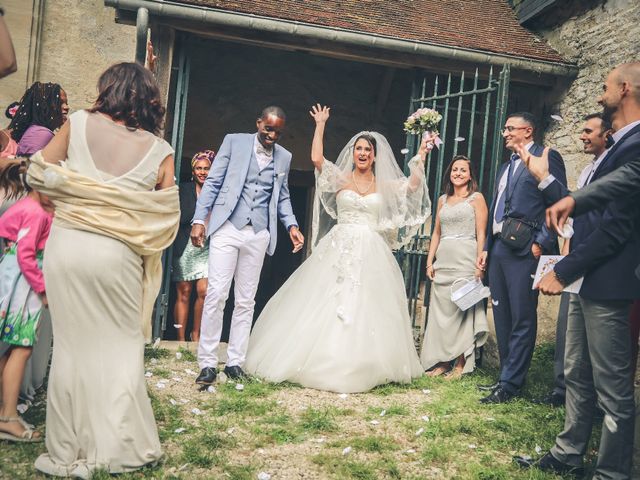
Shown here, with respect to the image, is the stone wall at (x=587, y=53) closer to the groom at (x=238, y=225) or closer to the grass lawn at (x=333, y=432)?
Result: the grass lawn at (x=333, y=432)

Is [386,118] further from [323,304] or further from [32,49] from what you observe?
[32,49]

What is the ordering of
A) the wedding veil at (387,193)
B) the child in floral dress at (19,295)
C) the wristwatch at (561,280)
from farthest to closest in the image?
the wedding veil at (387,193) < the child in floral dress at (19,295) < the wristwatch at (561,280)

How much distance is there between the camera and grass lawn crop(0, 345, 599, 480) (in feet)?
10.6

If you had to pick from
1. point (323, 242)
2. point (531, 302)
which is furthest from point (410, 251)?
point (531, 302)

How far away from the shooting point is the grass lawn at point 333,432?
322 cm

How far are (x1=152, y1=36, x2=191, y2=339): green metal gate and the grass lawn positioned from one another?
3.91ft

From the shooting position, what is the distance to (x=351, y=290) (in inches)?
208

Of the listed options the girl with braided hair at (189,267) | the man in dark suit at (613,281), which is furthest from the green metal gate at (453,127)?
the man in dark suit at (613,281)

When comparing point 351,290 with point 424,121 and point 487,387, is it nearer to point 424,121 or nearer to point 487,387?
point 487,387

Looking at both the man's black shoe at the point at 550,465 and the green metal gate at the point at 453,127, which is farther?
the green metal gate at the point at 453,127

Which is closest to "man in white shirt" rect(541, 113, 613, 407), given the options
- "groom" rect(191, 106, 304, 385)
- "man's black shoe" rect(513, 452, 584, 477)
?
"man's black shoe" rect(513, 452, 584, 477)

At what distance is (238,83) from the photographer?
8359 mm

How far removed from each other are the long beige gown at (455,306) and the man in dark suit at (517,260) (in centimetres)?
63

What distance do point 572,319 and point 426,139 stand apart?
102 inches
